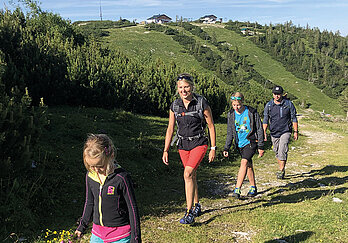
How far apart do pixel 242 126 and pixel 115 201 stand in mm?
4494

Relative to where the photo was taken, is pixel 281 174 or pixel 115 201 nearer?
pixel 115 201

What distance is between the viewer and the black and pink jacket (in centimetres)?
287

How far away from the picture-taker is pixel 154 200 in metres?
7.20

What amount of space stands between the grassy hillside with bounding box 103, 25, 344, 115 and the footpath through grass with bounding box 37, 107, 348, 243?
242 ft

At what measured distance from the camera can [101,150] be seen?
280 cm

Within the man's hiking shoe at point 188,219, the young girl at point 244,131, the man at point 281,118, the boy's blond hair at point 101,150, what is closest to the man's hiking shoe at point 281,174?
the man at point 281,118

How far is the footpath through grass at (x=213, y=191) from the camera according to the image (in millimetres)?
5406

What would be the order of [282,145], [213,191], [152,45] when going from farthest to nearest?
[152,45], [282,145], [213,191]

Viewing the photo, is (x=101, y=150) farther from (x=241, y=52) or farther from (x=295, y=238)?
(x=241, y=52)

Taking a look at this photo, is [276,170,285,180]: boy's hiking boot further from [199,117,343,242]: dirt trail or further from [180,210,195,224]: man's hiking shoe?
[180,210,195,224]: man's hiking shoe

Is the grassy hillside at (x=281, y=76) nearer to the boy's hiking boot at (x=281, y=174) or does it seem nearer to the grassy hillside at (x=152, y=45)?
the grassy hillside at (x=152, y=45)

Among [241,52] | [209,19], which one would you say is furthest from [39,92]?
[209,19]

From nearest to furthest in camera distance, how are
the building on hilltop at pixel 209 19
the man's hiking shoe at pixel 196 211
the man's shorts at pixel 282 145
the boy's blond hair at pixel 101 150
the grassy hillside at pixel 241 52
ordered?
the boy's blond hair at pixel 101 150 → the man's hiking shoe at pixel 196 211 → the man's shorts at pixel 282 145 → the grassy hillside at pixel 241 52 → the building on hilltop at pixel 209 19

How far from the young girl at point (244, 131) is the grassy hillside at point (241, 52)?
78639mm
